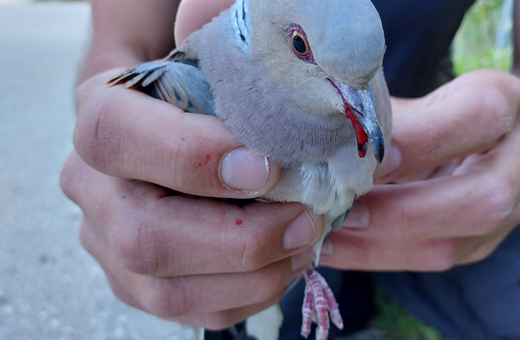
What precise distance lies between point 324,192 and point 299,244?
0.80 ft

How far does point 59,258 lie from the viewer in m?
2.78

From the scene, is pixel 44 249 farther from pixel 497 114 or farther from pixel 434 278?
pixel 497 114

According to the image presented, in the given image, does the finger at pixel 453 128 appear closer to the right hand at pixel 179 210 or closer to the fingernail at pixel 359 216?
the fingernail at pixel 359 216

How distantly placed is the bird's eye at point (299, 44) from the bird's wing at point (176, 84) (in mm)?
330

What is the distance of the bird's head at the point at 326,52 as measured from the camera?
1.05m

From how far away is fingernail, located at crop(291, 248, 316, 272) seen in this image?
5.57ft

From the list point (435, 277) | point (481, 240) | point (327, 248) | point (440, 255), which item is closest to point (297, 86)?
point (327, 248)

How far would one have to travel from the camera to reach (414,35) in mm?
2096

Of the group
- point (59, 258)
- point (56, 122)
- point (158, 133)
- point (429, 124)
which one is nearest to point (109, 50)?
point (158, 133)

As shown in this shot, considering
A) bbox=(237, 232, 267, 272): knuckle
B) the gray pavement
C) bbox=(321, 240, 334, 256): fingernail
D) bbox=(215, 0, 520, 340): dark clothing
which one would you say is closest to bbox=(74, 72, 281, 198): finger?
bbox=(237, 232, 267, 272): knuckle

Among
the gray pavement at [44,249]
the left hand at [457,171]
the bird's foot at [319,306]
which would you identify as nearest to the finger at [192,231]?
the left hand at [457,171]

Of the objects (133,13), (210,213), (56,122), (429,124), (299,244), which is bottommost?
(56,122)

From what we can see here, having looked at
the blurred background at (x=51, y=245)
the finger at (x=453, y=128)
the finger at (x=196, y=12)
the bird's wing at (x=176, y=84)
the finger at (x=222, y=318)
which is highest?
the finger at (x=196, y=12)

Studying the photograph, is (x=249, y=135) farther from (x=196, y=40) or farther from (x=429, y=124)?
(x=429, y=124)
